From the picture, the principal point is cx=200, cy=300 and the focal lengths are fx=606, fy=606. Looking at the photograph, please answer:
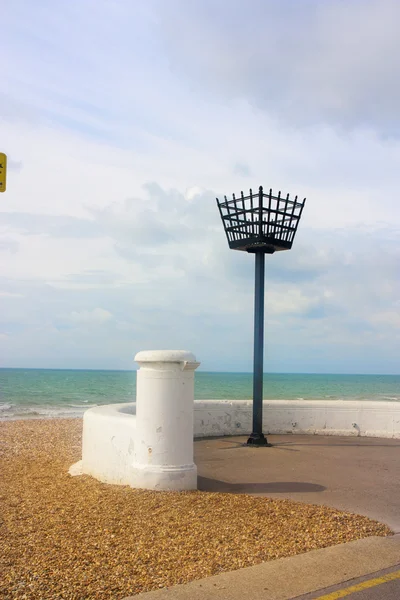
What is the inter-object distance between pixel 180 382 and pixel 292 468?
253 cm

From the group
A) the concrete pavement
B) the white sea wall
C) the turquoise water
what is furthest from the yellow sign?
the turquoise water

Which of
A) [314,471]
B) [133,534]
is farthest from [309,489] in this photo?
[133,534]

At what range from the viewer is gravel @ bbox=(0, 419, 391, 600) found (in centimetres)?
430

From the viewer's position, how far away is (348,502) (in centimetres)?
667

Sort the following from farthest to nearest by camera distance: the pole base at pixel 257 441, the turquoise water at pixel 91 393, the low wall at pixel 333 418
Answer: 1. the turquoise water at pixel 91 393
2. the low wall at pixel 333 418
3. the pole base at pixel 257 441

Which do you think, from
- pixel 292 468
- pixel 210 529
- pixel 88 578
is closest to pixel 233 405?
Result: pixel 292 468

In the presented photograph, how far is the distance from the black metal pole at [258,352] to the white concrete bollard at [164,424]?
345cm

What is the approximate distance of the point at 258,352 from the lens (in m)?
10.5

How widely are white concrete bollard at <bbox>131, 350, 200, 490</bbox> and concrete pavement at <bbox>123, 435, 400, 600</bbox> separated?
1.81 feet

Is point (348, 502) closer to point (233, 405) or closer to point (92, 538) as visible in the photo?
point (92, 538)

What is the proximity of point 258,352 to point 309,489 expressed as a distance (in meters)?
3.53

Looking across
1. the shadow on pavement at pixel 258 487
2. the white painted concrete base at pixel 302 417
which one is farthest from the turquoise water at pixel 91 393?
the shadow on pavement at pixel 258 487

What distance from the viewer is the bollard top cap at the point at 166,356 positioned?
702cm

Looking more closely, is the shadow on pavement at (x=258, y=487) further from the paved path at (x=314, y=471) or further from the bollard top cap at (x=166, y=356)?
the bollard top cap at (x=166, y=356)
